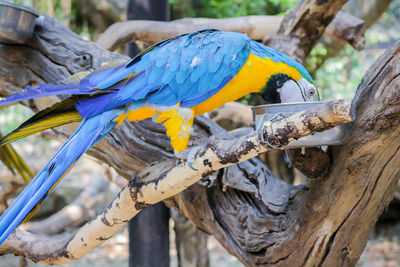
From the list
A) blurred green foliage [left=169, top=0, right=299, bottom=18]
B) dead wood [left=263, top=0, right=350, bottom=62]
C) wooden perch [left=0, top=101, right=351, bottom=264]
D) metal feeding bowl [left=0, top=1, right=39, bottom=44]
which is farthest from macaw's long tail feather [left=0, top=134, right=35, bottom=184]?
blurred green foliage [left=169, top=0, right=299, bottom=18]

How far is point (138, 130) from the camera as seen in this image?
5.12ft

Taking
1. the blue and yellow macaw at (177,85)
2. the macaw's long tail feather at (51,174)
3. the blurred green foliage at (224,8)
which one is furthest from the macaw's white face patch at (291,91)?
the blurred green foliage at (224,8)

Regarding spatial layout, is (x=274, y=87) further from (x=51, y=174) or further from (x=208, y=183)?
(x=51, y=174)

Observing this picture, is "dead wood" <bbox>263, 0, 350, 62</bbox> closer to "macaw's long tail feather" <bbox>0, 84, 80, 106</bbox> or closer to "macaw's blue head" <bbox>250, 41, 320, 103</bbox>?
"macaw's blue head" <bbox>250, 41, 320, 103</bbox>

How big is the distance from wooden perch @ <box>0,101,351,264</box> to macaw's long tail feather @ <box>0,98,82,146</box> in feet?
0.90

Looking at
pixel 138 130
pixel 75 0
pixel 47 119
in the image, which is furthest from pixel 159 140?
pixel 75 0

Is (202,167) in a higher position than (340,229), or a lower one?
higher

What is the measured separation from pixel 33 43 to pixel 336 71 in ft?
8.99

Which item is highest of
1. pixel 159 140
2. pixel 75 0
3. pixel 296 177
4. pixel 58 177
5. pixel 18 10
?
pixel 18 10

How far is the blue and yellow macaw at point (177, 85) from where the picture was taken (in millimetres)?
1168

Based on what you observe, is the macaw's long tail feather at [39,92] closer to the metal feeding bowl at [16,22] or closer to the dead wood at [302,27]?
the metal feeding bowl at [16,22]

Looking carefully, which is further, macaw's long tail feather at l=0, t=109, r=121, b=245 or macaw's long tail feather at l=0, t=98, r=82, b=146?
macaw's long tail feather at l=0, t=98, r=82, b=146

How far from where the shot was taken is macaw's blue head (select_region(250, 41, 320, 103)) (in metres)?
1.25

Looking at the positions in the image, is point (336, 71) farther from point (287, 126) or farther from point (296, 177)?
point (287, 126)
